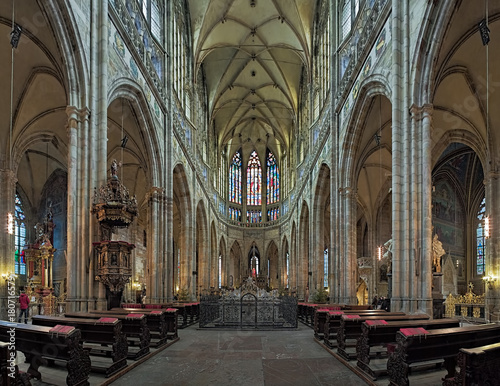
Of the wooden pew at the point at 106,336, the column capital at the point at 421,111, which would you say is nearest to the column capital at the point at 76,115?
the wooden pew at the point at 106,336

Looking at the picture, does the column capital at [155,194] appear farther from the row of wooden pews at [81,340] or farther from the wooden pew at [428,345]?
the wooden pew at [428,345]

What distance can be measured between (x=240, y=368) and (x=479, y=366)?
15.1ft

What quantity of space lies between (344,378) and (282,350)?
313 cm

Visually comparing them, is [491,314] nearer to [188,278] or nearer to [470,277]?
[470,277]

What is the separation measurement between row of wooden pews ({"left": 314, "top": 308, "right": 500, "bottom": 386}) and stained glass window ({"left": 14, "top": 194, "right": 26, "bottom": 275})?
2138cm

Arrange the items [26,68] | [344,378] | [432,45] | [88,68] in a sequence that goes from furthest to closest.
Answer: [26,68] → [88,68] → [432,45] → [344,378]

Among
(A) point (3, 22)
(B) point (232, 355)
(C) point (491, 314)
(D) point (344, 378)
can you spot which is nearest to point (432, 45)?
(D) point (344, 378)

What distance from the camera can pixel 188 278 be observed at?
28219 millimetres

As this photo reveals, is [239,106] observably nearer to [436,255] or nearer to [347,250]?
[347,250]

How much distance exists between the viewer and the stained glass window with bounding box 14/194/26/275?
24328 mm

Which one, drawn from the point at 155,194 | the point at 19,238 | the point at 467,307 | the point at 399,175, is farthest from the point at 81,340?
the point at 19,238

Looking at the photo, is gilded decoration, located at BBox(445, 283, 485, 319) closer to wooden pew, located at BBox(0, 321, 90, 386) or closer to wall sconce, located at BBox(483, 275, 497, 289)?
wall sconce, located at BBox(483, 275, 497, 289)

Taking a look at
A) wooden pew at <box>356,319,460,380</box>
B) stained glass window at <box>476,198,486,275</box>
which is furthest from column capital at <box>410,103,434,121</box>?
stained glass window at <box>476,198,486,275</box>

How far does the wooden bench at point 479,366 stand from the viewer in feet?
15.3
